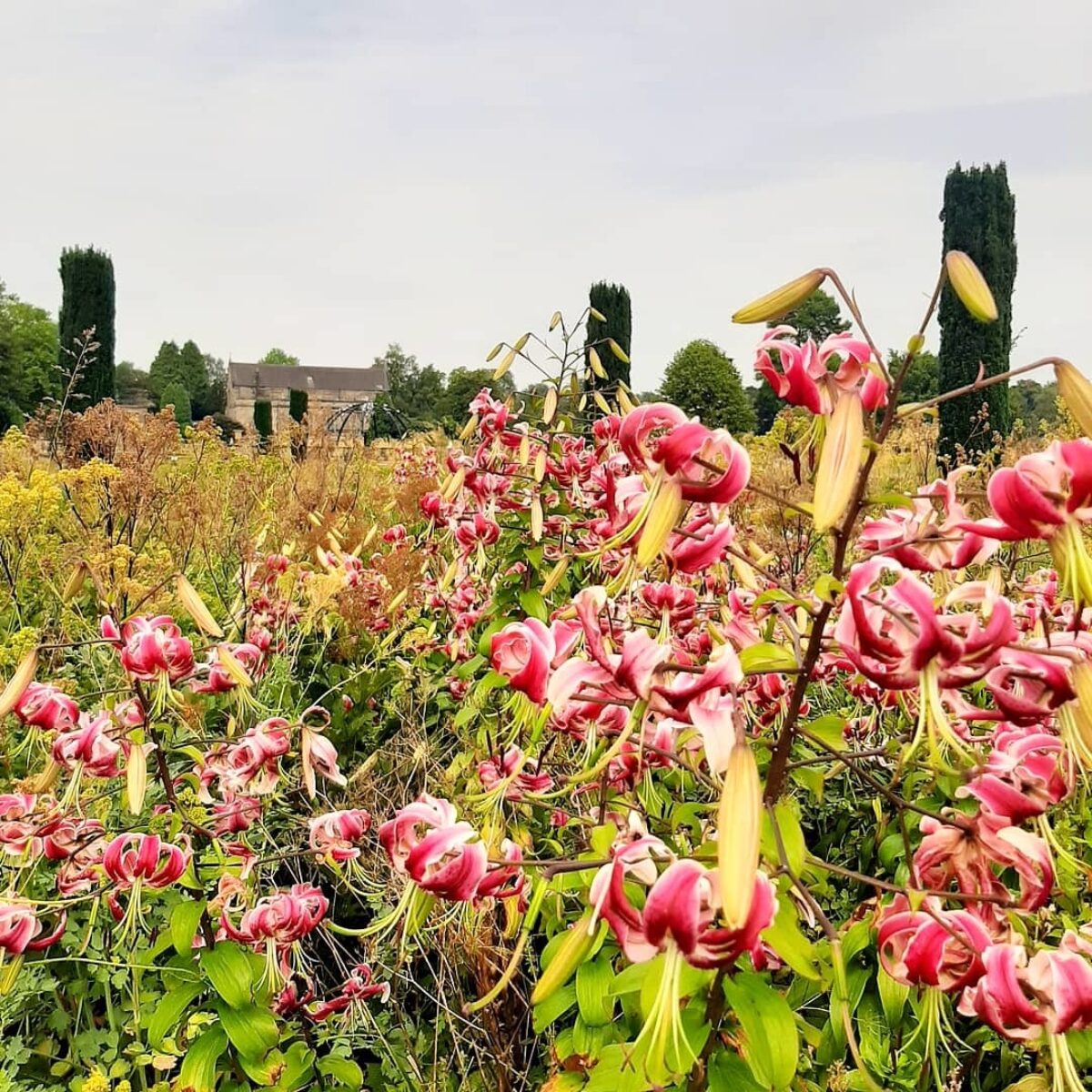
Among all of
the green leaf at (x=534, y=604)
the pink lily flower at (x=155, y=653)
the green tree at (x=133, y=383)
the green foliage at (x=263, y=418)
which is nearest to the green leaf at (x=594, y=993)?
the pink lily flower at (x=155, y=653)

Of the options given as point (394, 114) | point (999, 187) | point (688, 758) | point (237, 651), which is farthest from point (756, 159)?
point (999, 187)

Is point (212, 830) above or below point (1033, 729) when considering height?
below

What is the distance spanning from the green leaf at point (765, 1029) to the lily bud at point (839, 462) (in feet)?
1.52

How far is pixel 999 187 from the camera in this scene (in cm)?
1254

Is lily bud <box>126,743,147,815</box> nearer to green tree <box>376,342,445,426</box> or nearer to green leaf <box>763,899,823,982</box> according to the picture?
green leaf <box>763,899,823,982</box>

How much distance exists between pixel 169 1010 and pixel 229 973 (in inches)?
3.6

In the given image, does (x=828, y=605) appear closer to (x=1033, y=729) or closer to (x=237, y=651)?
(x=1033, y=729)

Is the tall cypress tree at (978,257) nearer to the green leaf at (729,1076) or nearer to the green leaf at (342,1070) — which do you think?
the green leaf at (342,1070)

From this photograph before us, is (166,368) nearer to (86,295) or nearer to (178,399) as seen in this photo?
(178,399)

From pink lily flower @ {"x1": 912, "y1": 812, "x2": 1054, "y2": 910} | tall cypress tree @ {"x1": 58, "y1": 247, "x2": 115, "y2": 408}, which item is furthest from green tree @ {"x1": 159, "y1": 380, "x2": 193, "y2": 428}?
pink lily flower @ {"x1": 912, "y1": 812, "x2": 1054, "y2": 910}

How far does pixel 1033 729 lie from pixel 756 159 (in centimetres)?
300

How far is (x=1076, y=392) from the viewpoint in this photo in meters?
0.69

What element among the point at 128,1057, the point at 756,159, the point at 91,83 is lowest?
the point at 128,1057

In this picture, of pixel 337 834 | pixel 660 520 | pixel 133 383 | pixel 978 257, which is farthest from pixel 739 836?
pixel 133 383
